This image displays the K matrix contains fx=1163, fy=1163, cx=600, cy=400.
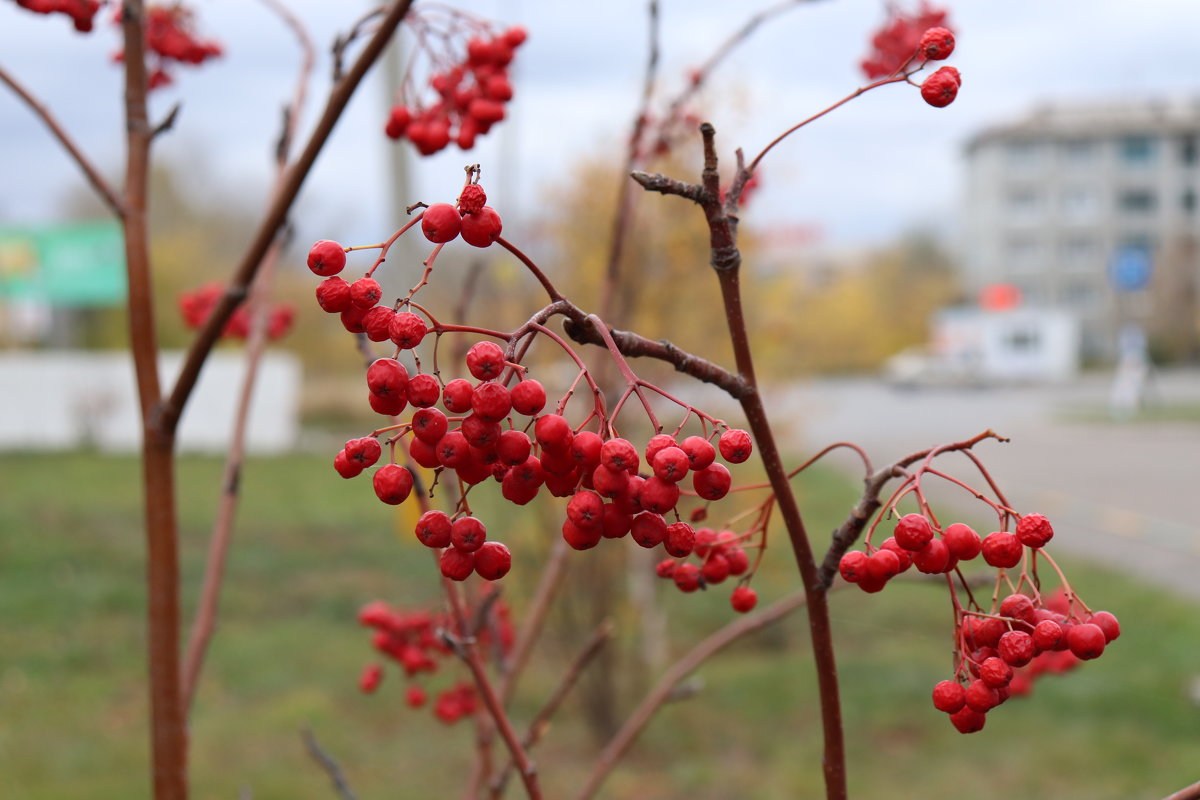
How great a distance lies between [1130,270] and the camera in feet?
153

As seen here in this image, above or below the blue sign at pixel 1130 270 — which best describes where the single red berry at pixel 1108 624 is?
below

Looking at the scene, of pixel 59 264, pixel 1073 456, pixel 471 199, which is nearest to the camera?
pixel 471 199

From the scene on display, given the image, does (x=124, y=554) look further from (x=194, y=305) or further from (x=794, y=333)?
(x=194, y=305)

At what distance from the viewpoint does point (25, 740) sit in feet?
17.4

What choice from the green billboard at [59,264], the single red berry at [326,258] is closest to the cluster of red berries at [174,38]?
the single red berry at [326,258]

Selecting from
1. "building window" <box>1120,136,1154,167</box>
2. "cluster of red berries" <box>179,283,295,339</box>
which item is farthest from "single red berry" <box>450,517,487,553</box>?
"building window" <box>1120,136,1154,167</box>

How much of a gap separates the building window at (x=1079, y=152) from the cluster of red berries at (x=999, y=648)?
179ft

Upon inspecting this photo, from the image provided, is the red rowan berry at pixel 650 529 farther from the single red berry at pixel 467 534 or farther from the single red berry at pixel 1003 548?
the single red berry at pixel 1003 548

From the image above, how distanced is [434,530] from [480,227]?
20 centimetres

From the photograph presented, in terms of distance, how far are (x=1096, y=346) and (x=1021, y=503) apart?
42.9m

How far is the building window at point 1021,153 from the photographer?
168 ft

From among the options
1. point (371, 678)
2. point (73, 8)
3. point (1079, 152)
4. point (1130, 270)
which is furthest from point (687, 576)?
point (1079, 152)

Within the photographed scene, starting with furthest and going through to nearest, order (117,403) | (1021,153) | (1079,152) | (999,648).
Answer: (1021,153)
(1079,152)
(117,403)
(999,648)

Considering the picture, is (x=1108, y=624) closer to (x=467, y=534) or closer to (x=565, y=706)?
(x=467, y=534)
